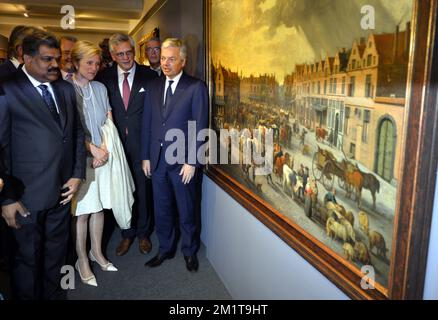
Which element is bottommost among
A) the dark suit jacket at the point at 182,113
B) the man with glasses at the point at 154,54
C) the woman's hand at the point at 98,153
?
the woman's hand at the point at 98,153

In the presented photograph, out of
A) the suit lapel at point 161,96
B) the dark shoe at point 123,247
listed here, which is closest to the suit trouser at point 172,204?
the suit lapel at point 161,96

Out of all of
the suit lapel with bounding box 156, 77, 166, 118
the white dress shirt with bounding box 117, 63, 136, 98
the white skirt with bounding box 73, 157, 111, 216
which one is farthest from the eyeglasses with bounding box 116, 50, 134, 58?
the white skirt with bounding box 73, 157, 111, 216

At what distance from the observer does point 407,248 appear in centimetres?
112

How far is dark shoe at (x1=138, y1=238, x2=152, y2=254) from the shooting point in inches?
136

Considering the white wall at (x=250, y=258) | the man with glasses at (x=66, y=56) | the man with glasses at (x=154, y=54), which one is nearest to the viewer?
the white wall at (x=250, y=258)

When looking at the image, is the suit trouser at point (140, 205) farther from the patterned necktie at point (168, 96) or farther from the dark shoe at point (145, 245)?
the patterned necktie at point (168, 96)

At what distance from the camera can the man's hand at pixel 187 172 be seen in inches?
110

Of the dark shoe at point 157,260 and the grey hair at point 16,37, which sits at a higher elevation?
the grey hair at point 16,37

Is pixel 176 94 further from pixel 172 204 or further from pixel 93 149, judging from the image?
pixel 172 204

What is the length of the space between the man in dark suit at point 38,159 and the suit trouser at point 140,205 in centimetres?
90

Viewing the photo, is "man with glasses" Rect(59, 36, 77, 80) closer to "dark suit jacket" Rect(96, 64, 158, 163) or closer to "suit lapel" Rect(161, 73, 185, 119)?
"dark suit jacket" Rect(96, 64, 158, 163)

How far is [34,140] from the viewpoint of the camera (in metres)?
2.14

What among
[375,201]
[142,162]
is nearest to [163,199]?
[142,162]

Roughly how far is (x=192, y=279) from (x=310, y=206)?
5.38 ft
